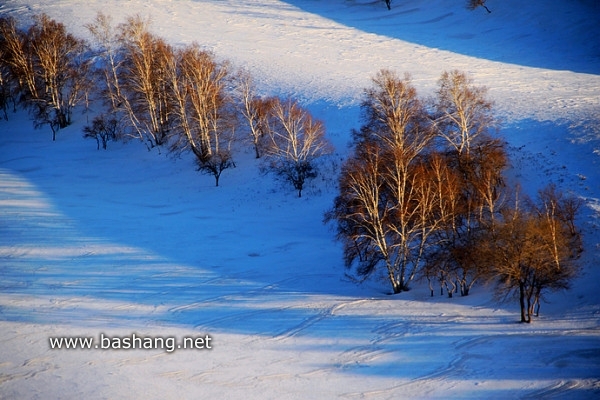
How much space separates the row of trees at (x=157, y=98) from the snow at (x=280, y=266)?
71.8 inches

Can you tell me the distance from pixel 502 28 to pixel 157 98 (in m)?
37.7

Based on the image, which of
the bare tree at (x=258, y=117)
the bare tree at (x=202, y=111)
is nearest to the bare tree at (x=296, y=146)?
the bare tree at (x=258, y=117)

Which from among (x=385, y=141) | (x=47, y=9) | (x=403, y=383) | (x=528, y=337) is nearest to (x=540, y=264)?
(x=528, y=337)

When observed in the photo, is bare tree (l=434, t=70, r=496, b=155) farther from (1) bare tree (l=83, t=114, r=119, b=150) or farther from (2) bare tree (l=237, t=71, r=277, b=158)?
(1) bare tree (l=83, t=114, r=119, b=150)

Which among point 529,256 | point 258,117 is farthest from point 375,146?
point 258,117

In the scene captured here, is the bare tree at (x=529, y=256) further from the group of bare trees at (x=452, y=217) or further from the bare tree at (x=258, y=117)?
the bare tree at (x=258, y=117)

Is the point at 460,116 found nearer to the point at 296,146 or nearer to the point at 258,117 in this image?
the point at 296,146

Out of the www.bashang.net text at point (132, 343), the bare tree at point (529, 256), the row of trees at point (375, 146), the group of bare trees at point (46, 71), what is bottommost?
the www.bashang.net text at point (132, 343)

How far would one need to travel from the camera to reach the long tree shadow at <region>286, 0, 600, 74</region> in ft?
160

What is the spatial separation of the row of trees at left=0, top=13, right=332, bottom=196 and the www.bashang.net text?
17108mm

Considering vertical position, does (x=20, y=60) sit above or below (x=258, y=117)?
above

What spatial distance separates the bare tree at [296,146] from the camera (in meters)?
36.2

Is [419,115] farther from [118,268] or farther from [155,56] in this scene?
[155,56]

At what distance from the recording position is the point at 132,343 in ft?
67.6
